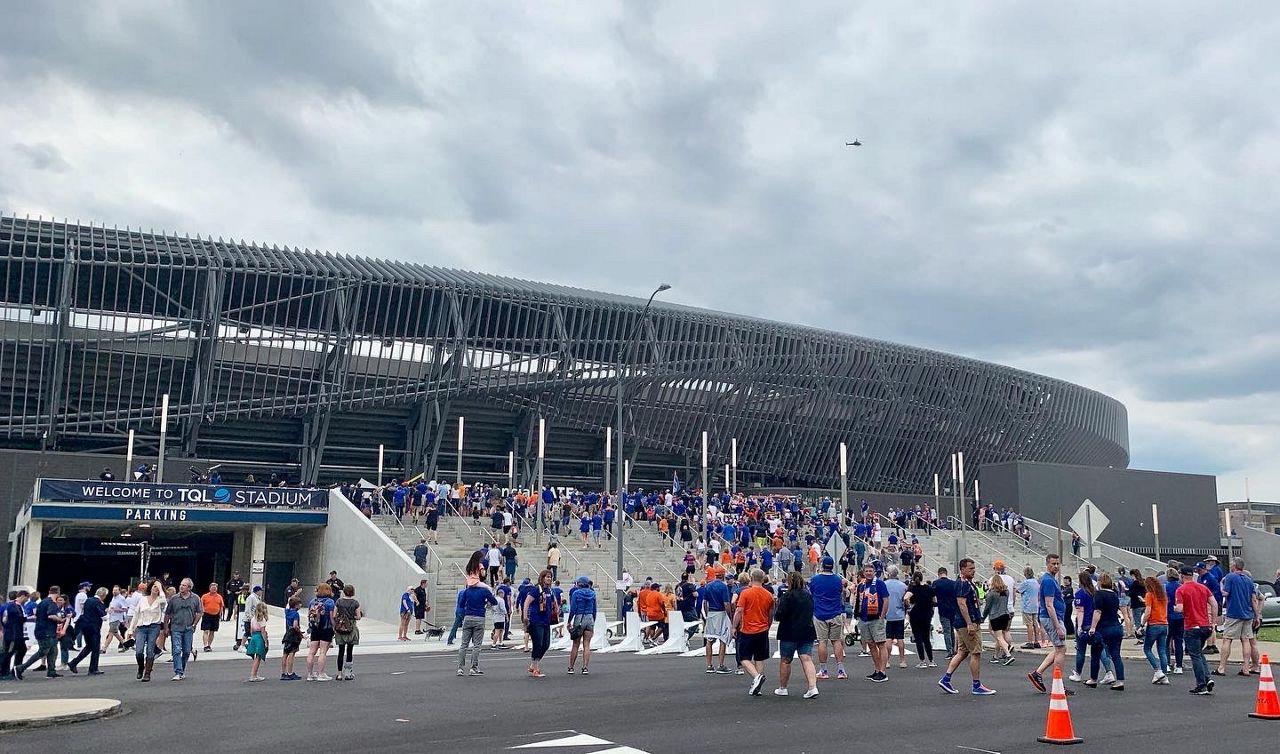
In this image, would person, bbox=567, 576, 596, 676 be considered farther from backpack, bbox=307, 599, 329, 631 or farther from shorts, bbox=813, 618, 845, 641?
backpack, bbox=307, 599, 329, 631

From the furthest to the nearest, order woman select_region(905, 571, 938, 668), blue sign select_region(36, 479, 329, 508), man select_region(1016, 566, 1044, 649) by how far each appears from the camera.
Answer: blue sign select_region(36, 479, 329, 508) < man select_region(1016, 566, 1044, 649) < woman select_region(905, 571, 938, 668)

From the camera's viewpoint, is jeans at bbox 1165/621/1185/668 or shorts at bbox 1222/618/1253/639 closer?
shorts at bbox 1222/618/1253/639

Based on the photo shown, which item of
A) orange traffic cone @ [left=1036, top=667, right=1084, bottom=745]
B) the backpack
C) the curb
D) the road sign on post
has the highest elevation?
the road sign on post

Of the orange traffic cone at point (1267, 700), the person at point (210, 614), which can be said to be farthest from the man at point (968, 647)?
the person at point (210, 614)

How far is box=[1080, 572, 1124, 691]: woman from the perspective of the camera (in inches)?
512

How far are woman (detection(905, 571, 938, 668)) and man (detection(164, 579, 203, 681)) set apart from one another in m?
10.1

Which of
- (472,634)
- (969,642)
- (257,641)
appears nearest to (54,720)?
(257,641)

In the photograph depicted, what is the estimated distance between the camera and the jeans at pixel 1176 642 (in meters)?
14.9

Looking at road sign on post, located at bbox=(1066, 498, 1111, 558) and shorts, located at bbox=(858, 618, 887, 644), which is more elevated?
road sign on post, located at bbox=(1066, 498, 1111, 558)

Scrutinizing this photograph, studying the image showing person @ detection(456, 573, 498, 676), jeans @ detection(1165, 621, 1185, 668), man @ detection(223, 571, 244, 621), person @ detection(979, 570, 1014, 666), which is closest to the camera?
person @ detection(979, 570, 1014, 666)

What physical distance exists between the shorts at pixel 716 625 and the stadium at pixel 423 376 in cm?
3154

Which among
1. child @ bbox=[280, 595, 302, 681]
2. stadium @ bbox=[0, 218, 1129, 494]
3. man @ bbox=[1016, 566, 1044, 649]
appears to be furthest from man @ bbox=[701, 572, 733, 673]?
stadium @ bbox=[0, 218, 1129, 494]

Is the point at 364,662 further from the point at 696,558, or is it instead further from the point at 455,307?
the point at 455,307

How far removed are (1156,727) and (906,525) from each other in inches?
1400
